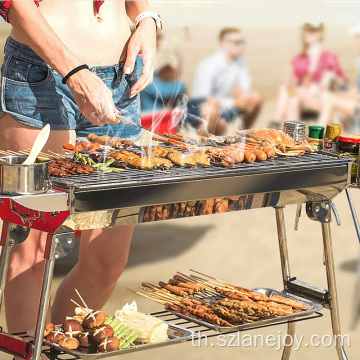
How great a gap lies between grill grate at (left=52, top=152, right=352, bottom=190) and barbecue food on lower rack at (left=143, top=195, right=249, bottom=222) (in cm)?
12

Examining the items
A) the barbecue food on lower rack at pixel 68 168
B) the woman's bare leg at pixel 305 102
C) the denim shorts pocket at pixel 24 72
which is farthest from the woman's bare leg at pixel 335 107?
the barbecue food on lower rack at pixel 68 168

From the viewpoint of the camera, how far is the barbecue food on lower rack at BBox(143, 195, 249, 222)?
293 centimetres

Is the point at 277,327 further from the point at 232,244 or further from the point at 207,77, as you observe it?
the point at 207,77

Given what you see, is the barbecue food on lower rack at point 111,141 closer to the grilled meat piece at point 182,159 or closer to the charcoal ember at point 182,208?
the grilled meat piece at point 182,159

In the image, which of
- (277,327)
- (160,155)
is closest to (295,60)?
(277,327)

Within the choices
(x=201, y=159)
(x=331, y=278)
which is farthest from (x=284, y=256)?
(x=201, y=159)

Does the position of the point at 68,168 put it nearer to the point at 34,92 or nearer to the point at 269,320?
the point at 34,92

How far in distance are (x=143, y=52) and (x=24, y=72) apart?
499 millimetres

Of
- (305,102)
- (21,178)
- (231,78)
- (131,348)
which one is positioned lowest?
(131,348)

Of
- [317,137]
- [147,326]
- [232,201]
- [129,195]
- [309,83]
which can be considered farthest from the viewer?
[309,83]

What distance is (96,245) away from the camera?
349cm

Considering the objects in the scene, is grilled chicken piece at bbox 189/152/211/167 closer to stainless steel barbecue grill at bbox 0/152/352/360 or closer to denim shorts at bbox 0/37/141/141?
stainless steel barbecue grill at bbox 0/152/352/360

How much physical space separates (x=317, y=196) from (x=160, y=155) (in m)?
0.69

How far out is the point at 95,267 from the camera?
138 inches
